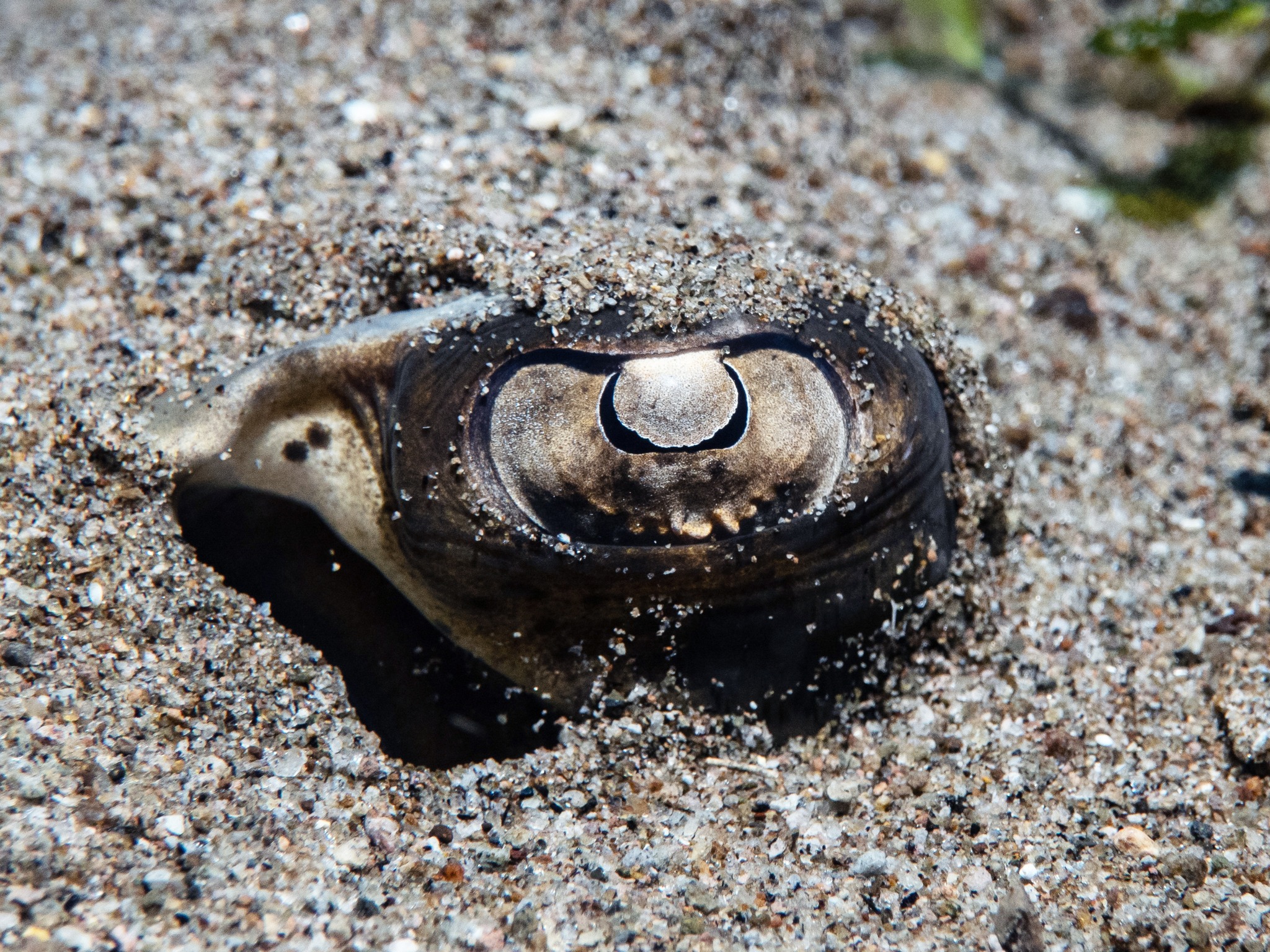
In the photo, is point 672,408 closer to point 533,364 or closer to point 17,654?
point 533,364

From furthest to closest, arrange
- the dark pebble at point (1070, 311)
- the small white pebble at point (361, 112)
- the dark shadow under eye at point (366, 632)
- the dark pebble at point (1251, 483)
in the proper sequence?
the dark pebble at point (1070, 311)
the small white pebble at point (361, 112)
the dark pebble at point (1251, 483)
the dark shadow under eye at point (366, 632)

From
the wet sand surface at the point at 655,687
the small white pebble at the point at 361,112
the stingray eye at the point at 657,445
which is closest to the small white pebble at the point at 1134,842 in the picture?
the wet sand surface at the point at 655,687

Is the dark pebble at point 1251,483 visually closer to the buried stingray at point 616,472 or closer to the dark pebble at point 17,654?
the buried stingray at point 616,472

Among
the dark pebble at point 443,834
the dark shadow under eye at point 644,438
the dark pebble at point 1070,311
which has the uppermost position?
the dark pebble at point 1070,311

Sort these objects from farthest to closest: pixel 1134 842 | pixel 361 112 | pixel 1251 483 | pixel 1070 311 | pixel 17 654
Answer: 1. pixel 1070 311
2. pixel 361 112
3. pixel 1251 483
4. pixel 1134 842
5. pixel 17 654

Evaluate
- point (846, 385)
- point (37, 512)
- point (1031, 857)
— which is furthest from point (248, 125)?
point (1031, 857)

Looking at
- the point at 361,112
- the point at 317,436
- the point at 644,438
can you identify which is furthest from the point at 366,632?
the point at 361,112

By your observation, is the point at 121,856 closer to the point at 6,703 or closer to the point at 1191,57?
the point at 6,703

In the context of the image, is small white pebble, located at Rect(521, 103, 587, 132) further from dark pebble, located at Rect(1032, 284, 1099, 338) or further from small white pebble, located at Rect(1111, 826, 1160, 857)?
small white pebble, located at Rect(1111, 826, 1160, 857)
